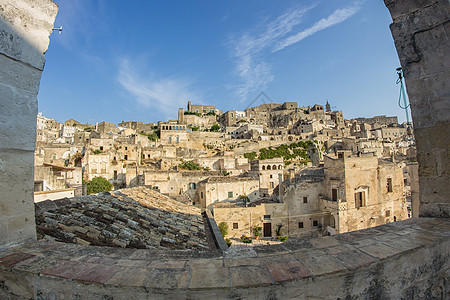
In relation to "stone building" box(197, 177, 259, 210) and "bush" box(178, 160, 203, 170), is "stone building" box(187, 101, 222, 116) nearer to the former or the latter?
"bush" box(178, 160, 203, 170)

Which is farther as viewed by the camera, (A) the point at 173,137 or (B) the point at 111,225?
(A) the point at 173,137

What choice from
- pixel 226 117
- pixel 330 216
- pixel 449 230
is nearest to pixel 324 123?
pixel 226 117

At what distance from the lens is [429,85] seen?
3061 millimetres

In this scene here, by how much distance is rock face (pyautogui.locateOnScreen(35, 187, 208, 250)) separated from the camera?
4.30m

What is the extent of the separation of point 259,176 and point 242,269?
27645mm

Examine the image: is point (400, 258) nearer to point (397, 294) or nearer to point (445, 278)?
point (397, 294)

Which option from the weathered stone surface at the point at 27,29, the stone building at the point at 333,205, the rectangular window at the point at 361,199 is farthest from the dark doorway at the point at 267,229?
the weathered stone surface at the point at 27,29

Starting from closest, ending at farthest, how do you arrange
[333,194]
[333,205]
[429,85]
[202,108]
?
[429,85] < [333,205] < [333,194] < [202,108]

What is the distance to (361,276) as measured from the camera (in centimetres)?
183

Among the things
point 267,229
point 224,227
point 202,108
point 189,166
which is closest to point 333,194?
point 267,229

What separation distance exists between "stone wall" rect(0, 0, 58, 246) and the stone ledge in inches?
12.9

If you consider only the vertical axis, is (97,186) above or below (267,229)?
above

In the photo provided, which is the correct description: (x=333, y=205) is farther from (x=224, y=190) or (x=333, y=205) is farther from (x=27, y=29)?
(x=27, y=29)

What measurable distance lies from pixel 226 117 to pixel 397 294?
80.3 meters
